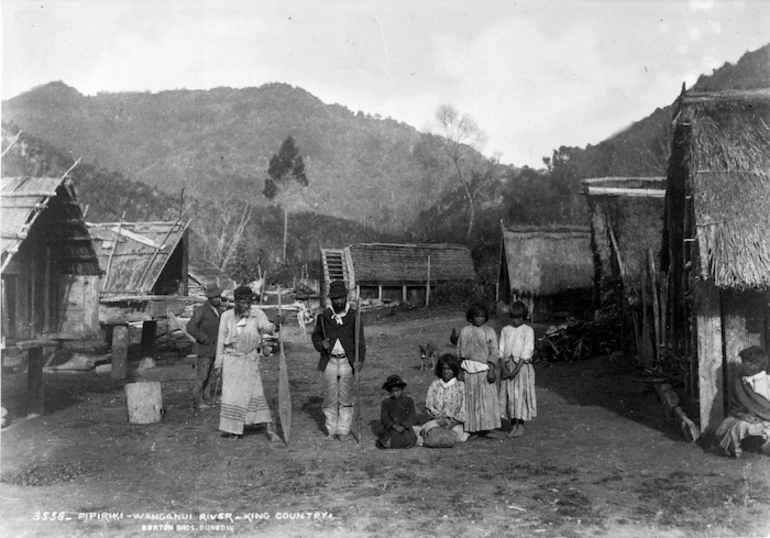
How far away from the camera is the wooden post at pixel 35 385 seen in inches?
380

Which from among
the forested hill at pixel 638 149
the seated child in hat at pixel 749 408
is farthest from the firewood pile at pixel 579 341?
the forested hill at pixel 638 149

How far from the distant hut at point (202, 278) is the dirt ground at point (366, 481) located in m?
16.8

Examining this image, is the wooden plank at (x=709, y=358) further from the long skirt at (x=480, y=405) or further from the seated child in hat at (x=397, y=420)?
the seated child in hat at (x=397, y=420)

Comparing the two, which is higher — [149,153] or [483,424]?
[149,153]

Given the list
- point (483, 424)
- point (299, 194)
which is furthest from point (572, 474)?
point (299, 194)

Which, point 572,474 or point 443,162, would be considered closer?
point 572,474

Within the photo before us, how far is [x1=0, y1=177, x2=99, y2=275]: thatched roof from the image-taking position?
951 centimetres

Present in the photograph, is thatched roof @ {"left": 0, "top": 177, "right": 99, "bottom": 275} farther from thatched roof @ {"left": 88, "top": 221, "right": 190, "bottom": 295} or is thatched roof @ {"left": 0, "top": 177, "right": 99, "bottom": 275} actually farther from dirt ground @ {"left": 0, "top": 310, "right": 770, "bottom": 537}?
thatched roof @ {"left": 88, "top": 221, "right": 190, "bottom": 295}

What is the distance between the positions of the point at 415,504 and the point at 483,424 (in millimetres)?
2738

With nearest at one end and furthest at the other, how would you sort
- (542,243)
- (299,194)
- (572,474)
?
1. (572,474)
2. (542,243)
3. (299,194)

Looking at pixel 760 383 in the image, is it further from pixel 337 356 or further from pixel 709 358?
pixel 337 356

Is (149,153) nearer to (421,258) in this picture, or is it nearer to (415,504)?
(421,258)

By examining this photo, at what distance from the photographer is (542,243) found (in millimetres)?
24969

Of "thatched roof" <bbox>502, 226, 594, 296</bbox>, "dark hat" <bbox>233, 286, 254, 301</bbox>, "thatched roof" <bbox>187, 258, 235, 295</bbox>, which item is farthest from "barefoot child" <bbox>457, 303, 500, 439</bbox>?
"thatched roof" <bbox>187, 258, 235, 295</bbox>
